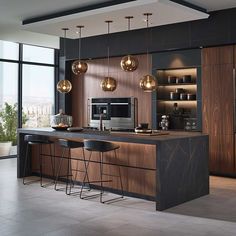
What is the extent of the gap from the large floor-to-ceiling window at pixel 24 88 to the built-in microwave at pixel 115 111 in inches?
69.0

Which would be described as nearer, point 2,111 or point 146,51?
point 146,51

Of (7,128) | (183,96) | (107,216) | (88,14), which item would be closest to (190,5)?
(88,14)

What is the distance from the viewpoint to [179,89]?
786 cm

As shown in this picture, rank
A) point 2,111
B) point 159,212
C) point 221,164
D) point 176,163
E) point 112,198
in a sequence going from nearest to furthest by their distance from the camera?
point 159,212 < point 176,163 < point 112,198 < point 221,164 < point 2,111

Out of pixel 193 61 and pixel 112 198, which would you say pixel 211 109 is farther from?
pixel 112 198

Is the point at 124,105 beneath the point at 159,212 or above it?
above

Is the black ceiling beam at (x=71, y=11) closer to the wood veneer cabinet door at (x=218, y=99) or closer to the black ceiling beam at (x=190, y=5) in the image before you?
the black ceiling beam at (x=190, y=5)

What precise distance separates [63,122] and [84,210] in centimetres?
234

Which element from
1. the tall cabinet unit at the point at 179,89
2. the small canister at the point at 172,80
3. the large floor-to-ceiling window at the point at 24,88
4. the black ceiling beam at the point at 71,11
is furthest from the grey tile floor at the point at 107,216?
the large floor-to-ceiling window at the point at 24,88

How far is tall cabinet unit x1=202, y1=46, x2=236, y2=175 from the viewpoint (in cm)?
687

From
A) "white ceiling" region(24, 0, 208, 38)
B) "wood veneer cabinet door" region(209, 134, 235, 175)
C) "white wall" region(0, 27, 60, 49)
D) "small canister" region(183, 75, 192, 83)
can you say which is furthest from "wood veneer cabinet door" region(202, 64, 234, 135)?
"white wall" region(0, 27, 60, 49)

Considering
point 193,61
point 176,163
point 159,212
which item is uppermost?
point 193,61

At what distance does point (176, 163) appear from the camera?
5023mm

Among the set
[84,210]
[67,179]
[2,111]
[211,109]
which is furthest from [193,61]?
[2,111]
